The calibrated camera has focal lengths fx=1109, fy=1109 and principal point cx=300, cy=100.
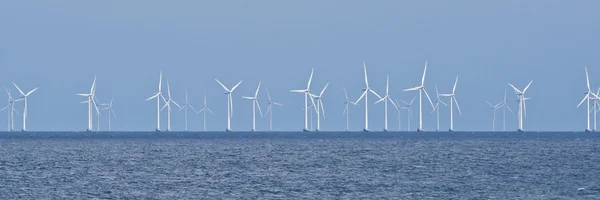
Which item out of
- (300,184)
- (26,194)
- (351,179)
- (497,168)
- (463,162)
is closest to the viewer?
(26,194)

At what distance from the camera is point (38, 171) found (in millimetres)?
76188

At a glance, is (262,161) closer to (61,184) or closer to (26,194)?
(61,184)

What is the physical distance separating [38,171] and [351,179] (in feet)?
74.5

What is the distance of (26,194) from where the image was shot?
56.8 metres

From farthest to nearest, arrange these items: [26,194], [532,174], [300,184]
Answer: [532,174]
[300,184]
[26,194]

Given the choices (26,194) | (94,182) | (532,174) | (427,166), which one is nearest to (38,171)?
(94,182)

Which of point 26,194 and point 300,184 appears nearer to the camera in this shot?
point 26,194

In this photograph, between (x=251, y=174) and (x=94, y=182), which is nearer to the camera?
(x=94, y=182)

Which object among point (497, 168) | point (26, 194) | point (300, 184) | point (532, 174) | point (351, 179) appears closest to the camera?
point (26, 194)

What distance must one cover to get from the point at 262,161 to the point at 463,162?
16257 mm

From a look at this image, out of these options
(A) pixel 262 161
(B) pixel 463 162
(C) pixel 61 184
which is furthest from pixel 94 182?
(B) pixel 463 162

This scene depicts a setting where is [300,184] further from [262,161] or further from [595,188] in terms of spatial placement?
[262,161]

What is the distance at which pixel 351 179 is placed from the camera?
67812mm

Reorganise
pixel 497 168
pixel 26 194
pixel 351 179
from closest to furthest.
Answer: pixel 26 194
pixel 351 179
pixel 497 168
